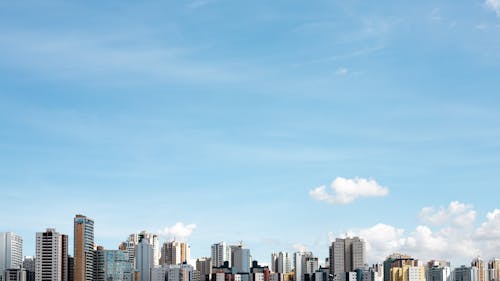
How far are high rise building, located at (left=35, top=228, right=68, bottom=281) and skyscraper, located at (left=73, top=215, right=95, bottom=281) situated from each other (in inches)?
44.6

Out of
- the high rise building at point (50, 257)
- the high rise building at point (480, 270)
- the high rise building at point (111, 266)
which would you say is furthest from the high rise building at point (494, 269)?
the high rise building at point (50, 257)

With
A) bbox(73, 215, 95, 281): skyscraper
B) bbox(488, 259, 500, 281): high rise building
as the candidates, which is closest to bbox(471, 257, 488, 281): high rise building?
bbox(488, 259, 500, 281): high rise building

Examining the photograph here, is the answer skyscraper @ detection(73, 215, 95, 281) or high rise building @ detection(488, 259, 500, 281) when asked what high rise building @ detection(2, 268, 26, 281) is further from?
high rise building @ detection(488, 259, 500, 281)

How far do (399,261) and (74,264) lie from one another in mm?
44935

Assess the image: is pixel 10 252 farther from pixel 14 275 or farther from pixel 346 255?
pixel 346 255

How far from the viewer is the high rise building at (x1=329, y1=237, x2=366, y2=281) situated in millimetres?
112062

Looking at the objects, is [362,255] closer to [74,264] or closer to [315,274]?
[315,274]

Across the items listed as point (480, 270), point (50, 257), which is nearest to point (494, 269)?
point (480, 270)

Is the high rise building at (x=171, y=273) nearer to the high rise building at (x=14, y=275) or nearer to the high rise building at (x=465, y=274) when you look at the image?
the high rise building at (x=14, y=275)

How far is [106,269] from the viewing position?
9769 centimetres

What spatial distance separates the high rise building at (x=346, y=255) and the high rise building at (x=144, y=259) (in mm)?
20423

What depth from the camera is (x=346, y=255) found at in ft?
372

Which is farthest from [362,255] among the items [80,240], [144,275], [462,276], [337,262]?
[80,240]

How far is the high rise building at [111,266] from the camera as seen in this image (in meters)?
97.0
